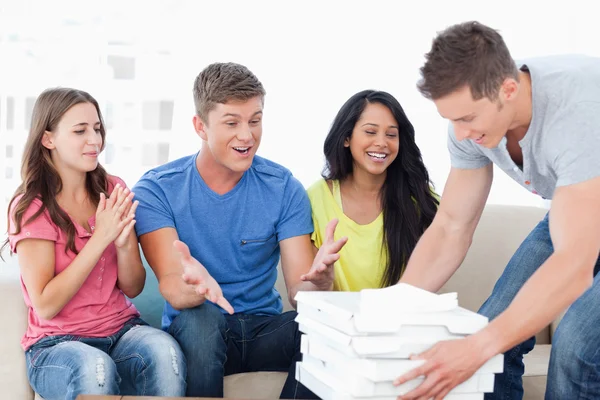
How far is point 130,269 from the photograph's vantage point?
2.25 metres

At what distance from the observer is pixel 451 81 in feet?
5.36

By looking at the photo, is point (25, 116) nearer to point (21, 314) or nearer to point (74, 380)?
point (21, 314)

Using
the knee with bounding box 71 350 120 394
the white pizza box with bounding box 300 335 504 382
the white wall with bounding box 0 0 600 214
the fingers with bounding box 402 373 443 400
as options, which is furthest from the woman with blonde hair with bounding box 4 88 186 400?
the white wall with bounding box 0 0 600 214

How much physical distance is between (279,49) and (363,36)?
0.45 m

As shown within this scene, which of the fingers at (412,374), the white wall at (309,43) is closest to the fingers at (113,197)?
the fingers at (412,374)

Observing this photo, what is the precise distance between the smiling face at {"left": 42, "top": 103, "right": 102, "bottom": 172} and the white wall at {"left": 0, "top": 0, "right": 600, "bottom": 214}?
168cm

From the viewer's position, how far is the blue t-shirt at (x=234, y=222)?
236 cm

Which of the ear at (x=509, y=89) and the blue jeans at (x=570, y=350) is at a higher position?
the ear at (x=509, y=89)

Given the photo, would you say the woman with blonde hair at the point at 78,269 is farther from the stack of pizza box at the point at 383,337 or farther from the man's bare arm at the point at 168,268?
the stack of pizza box at the point at 383,337

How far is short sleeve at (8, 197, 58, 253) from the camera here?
2.14m

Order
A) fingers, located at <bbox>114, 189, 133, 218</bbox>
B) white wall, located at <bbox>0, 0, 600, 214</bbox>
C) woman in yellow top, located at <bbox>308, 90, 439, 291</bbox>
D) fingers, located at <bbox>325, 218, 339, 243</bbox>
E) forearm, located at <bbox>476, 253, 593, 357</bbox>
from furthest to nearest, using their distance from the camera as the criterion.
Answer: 1. white wall, located at <bbox>0, 0, 600, 214</bbox>
2. woman in yellow top, located at <bbox>308, 90, 439, 291</bbox>
3. fingers, located at <bbox>114, 189, 133, 218</bbox>
4. fingers, located at <bbox>325, 218, 339, 243</bbox>
5. forearm, located at <bbox>476, 253, 593, 357</bbox>

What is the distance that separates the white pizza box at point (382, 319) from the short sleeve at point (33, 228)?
0.90 meters

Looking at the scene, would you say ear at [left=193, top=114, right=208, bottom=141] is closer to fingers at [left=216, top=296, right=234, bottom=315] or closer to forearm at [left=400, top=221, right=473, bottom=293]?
fingers at [left=216, top=296, right=234, bottom=315]

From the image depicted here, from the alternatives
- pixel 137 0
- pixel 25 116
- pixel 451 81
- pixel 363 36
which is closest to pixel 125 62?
pixel 137 0
